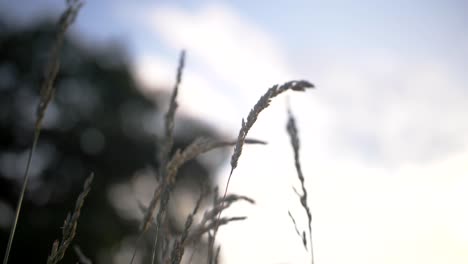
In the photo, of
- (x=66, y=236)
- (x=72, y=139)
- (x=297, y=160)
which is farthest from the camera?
(x=72, y=139)

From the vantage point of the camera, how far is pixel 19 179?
20250 millimetres

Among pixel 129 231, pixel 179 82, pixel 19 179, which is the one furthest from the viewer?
pixel 129 231

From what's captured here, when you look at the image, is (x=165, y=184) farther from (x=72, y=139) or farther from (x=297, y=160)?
(x=72, y=139)

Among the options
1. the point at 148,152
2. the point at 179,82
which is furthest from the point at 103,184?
the point at 179,82

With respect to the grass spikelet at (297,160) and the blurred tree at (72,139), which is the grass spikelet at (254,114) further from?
the blurred tree at (72,139)

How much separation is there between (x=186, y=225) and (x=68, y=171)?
20837mm

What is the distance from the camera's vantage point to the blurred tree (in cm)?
1917

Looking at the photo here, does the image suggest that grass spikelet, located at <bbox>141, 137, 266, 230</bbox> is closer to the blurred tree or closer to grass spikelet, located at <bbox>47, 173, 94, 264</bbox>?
grass spikelet, located at <bbox>47, 173, 94, 264</bbox>

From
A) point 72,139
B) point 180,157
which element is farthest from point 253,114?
point 72,139

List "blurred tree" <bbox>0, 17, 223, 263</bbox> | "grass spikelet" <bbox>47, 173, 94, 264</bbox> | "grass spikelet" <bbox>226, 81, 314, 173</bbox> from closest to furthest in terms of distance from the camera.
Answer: "grass spikelet" <bbox>47, 173, 94, 264</bbox>, "grass spikelet" <bbox>226, 81, 314, 173</bbox>, "blurred tree" <bbox>0, 17, 223, 263</bbox>

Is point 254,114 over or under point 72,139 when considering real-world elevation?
over

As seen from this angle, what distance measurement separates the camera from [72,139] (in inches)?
835

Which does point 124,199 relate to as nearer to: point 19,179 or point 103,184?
point 103,184

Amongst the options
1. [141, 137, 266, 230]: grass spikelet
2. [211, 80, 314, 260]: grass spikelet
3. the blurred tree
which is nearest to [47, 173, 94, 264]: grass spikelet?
[141, 137, 266, 230]: grass spikelet
